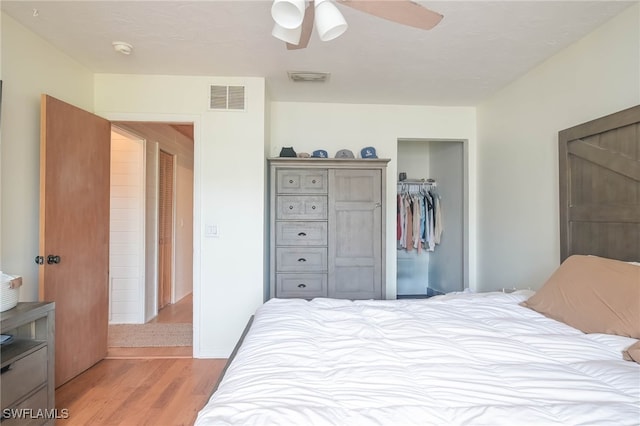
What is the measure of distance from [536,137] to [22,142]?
367 cm

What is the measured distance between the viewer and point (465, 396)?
907 millimetres

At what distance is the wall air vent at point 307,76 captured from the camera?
2.69 metres

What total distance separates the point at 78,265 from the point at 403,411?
2.54m

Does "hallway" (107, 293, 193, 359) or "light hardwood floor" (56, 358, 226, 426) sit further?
"hallway" (107, 293, 193, 359)

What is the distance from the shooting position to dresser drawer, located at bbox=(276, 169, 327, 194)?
117 inches

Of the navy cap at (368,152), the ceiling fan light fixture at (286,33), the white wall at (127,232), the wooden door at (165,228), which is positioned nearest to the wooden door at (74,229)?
the white wall at (127,232)

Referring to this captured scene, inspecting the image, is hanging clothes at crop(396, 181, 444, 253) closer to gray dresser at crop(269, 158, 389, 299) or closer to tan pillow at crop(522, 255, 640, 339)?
gray dresser at crop(269, 158, 389, 299)

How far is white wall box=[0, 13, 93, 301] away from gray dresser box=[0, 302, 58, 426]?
45cm

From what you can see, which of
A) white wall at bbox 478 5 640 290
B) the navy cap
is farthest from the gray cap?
white wall at bbox 478 5 640 290

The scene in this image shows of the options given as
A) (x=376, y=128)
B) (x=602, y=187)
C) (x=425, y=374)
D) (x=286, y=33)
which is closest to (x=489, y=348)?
(x=425, y=374)

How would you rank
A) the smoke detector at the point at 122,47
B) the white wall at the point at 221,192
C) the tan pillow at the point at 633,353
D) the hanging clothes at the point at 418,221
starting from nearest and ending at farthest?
the tan pillow at the point at 633,353
the smoke detector at the point at 122,47
the white wall at the point at 221,192
the hanging clothes at the point at 418,221

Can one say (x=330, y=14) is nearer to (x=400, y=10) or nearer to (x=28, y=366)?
(x=400, y=10)

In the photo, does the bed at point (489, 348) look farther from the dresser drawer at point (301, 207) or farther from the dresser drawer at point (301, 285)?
the dresser drawer at point (301, 207)

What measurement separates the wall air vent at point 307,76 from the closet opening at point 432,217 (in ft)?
4.37
